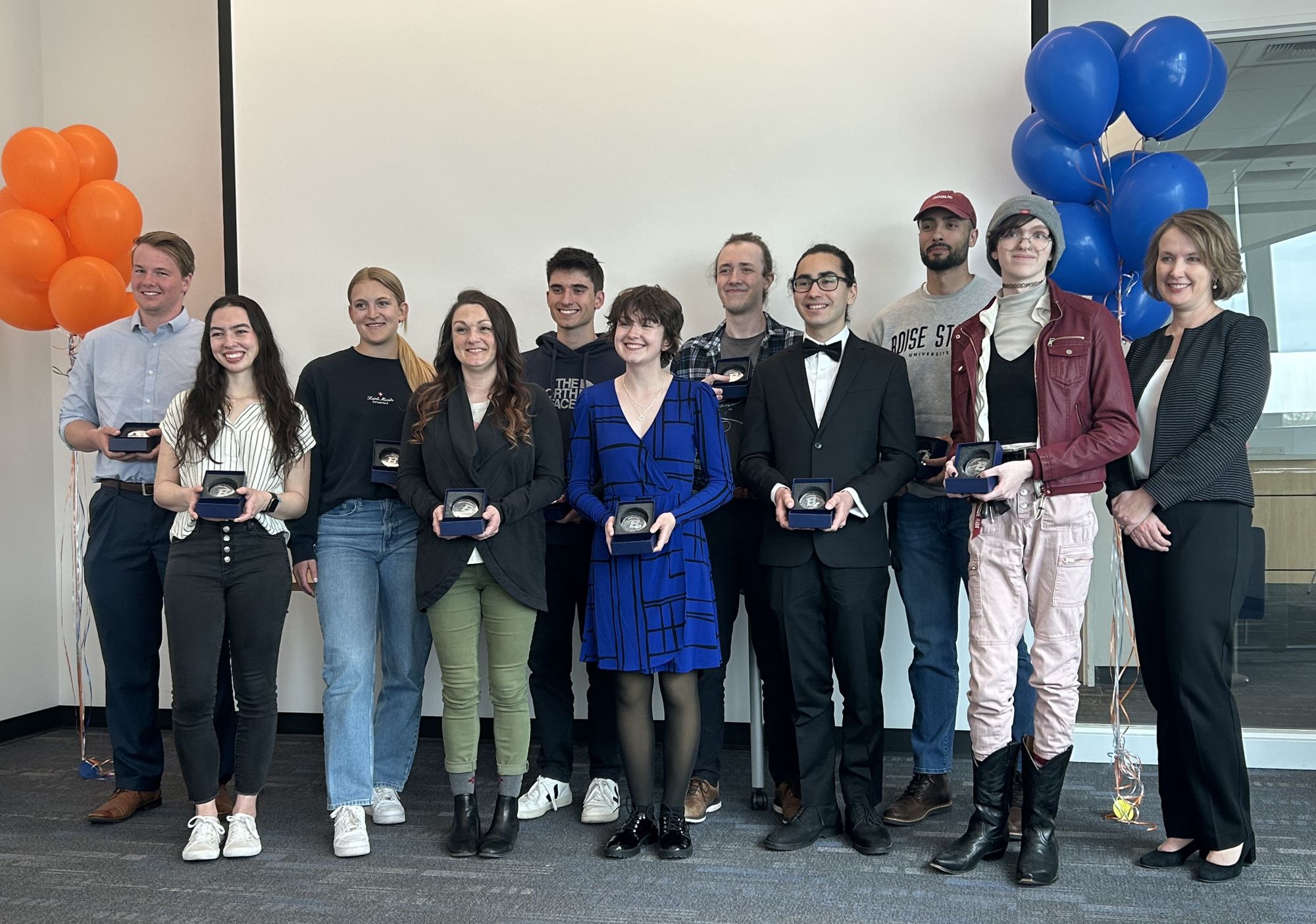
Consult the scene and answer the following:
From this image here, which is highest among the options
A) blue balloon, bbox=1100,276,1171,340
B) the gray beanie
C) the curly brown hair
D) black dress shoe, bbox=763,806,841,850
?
the gray beanie

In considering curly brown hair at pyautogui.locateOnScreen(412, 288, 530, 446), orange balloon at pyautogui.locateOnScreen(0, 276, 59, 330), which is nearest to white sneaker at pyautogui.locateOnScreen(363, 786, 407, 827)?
curly brown hair at pyautogui.locateOnScreen(412, 288, 530, 446)

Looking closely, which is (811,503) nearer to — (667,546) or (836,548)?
(836,548)

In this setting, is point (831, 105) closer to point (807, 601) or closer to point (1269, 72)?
point (1269, 72)

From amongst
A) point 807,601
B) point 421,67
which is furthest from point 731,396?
point 421,67

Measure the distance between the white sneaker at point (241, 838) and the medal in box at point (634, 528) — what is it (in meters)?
1.38

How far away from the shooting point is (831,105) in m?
3.90

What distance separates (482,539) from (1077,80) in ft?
7.64

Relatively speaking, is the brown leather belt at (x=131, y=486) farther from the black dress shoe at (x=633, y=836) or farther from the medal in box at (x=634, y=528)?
the black dress shoe at (x=633, y=836)

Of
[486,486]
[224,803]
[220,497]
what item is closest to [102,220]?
[220,497]

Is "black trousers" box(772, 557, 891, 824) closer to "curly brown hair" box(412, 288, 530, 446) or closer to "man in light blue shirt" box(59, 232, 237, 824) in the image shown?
"curly brown hair" box(412, 288, 530, 446)

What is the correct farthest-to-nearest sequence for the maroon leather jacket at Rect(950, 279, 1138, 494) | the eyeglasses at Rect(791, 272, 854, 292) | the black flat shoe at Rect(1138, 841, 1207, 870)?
1. the eyeglasses at Rect(791, 272, 854, 292)
2. the black flat shoe at Rect(1138, 841, 1207, 870)
3. the maroon leather jacket at Rect(950, 279, 1138, 494)

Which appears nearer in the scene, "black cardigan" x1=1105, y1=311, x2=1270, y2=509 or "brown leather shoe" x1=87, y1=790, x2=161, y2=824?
"black cardigan" x1=1105, y1=311, x2=1270, y2=509

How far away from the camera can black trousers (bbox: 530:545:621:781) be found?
3303mm

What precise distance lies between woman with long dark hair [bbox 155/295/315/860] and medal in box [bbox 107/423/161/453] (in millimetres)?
149
